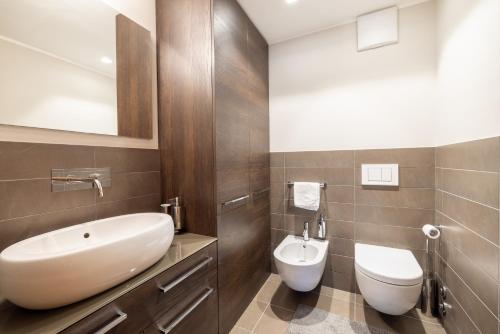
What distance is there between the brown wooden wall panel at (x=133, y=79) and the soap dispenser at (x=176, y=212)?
0.47 meters

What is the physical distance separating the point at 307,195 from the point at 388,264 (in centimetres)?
76

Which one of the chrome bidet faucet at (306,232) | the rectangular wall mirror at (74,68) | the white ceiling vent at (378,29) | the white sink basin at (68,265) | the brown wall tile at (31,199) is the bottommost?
the chrome bidet faucet at (306,232)

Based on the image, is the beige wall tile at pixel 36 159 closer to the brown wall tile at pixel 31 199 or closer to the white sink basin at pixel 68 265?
the brown wall tile at pixel 31 199

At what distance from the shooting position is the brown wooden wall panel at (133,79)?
1.27m

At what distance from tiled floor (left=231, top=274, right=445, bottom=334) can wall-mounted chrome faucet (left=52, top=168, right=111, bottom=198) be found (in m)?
1.32

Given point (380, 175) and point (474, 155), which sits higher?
point (474, 155)

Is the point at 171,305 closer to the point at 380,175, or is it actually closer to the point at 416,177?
the point at 380,175

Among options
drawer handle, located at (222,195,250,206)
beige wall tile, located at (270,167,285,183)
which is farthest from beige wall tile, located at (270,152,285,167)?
drawer handle, located at (222,195,250,206)

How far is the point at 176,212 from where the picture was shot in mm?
1353

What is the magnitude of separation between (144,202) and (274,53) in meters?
1.83

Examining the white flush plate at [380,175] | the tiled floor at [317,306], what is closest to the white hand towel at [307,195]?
the white flush plate at [380,175]

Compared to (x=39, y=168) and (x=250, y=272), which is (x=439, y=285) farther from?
(x=39, y=168)

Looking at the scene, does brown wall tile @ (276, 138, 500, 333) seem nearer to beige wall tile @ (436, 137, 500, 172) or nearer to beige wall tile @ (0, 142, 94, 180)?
beige wall tile @ (436, 137, 500, 172)

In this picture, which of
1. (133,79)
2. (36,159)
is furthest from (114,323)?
(133,79)
